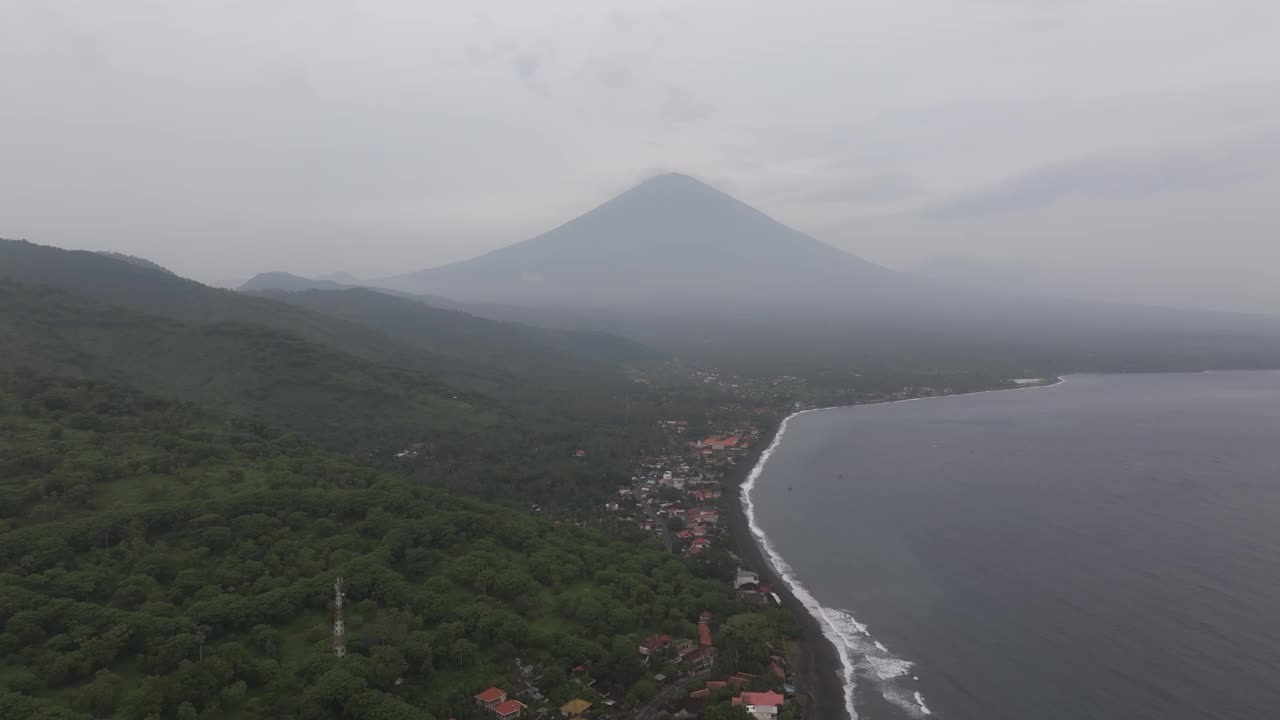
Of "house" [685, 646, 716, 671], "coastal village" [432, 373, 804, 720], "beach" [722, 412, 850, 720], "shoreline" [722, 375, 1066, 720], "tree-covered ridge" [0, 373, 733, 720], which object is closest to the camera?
"tree-covered ridge" [0, 373, 733, 720]

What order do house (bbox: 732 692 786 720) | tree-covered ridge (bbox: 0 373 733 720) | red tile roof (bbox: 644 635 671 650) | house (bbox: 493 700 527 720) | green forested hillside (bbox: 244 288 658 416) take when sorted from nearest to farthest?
1. tree-covered ridge (bbox: 0 373 733 720)
2. house (bbox: 493 700 527 720)
3. house (bbox: 732 692 786 720)
4. red tile roof (bbox: 644 635 671 650)
5. green forested hillside (bbox: 244 288 658 416)

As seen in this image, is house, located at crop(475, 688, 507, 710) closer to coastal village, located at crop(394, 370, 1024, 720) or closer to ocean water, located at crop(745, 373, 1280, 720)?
coastal village, located at crop(394, 370, 1024, 720)

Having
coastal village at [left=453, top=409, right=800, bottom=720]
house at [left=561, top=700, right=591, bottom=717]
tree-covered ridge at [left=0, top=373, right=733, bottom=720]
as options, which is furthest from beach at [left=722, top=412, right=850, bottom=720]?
house at [left=561, top=700, right=591, bottom=717]

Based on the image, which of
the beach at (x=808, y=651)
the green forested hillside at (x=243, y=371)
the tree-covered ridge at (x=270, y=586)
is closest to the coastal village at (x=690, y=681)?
the tree-covered ridge at (x=270, y=586)

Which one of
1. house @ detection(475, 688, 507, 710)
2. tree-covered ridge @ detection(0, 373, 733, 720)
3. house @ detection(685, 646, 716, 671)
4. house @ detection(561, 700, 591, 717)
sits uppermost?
tree-covered ridge @ detection(0, 373, 733, 720)

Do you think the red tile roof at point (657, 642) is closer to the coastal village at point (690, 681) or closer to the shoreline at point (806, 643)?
the coastal village at point (690, 681)

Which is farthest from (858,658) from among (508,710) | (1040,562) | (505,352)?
(505,352)

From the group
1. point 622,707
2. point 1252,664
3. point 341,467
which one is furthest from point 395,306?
point 1252,664

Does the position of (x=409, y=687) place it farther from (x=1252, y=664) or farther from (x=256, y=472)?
(x=1252, y=664)
